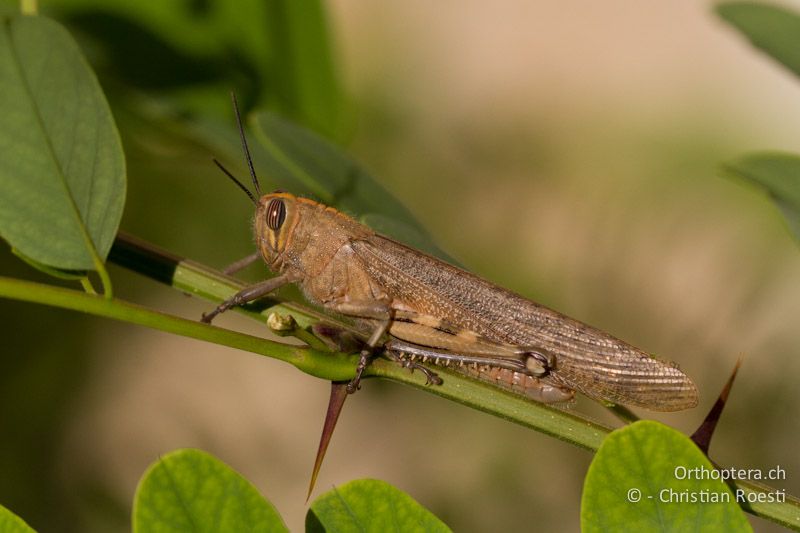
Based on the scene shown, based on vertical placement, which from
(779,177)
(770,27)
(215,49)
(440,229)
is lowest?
(440,229)

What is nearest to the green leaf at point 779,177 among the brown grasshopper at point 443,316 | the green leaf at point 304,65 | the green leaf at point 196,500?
the brown grasshopper at point 443,316

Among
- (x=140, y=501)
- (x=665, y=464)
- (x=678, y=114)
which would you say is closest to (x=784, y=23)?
(x=665, y=464)

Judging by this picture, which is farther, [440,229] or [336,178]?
[440,229]

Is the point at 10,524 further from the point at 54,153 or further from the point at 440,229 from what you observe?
the point at 440,229

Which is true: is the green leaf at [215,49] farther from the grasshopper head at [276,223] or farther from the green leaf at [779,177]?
the green leaf at [779,177]

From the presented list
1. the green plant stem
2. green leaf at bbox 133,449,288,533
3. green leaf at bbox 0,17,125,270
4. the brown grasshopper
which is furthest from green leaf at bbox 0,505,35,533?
the brown grasshopper

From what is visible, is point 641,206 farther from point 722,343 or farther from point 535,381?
point 535,381

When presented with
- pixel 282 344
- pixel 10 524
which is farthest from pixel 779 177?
pixel 10 524
